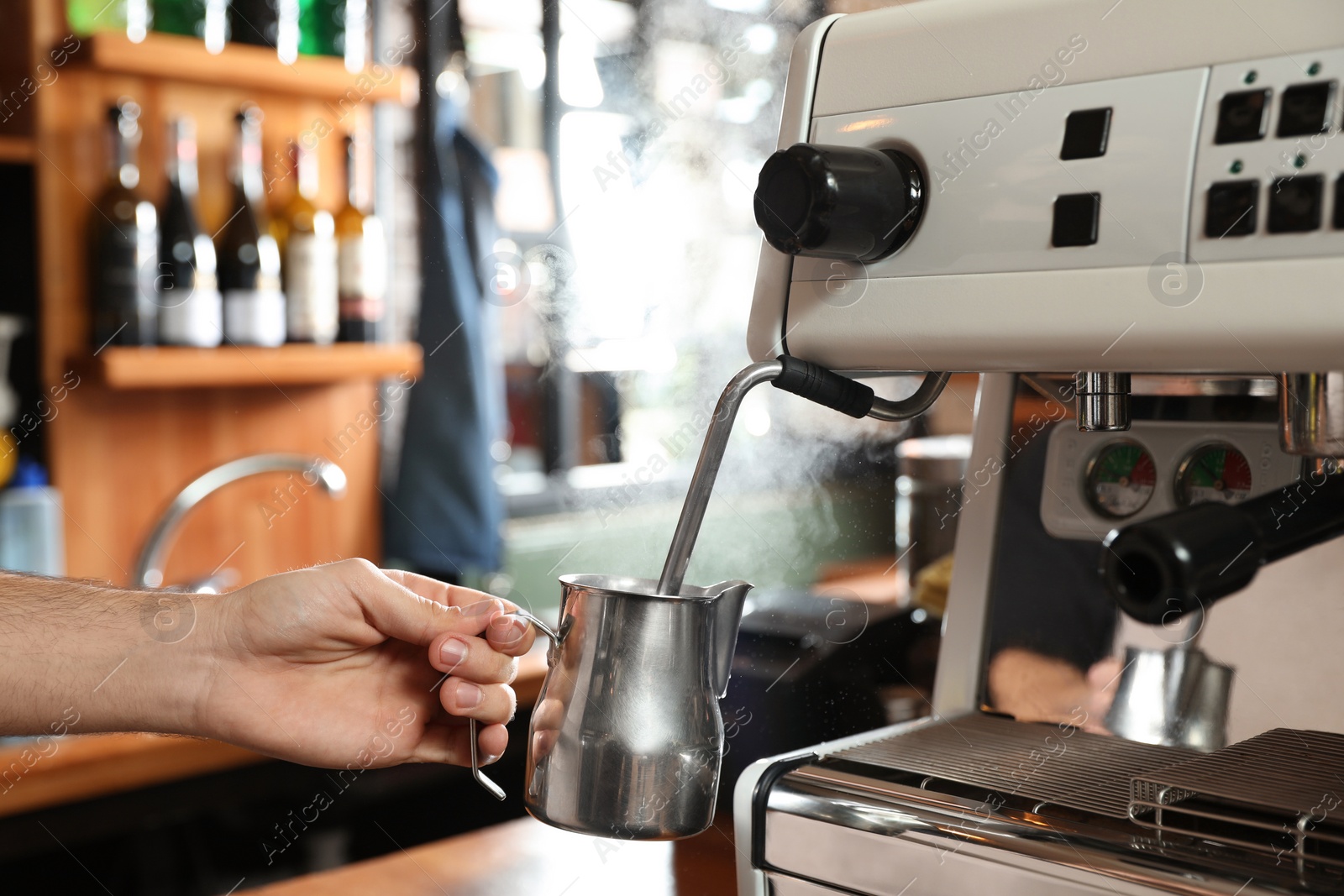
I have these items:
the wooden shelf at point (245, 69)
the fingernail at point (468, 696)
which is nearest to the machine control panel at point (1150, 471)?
the fingernail at point (468, 696)

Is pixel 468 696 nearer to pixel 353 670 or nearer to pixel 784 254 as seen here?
pixel 353 670

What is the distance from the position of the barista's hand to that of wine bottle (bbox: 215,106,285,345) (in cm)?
107

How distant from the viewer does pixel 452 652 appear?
24.5 inches

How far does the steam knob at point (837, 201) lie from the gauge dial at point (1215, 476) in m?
0.22

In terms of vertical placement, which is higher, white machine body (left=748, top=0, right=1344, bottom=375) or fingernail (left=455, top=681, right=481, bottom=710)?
white machine body (left=748, top=0, right=1344, bottom=375)

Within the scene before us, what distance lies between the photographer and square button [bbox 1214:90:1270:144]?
0.42 meters

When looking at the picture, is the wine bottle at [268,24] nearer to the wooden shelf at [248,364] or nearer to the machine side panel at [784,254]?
the wooden shelf at [248,364]

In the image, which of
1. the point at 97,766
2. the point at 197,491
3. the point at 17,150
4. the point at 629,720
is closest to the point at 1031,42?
the point at 629,720

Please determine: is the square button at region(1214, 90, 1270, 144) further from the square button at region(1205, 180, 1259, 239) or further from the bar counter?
the bar counter

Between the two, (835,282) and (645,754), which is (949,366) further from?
(645,754)

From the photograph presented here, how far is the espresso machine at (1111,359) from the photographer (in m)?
0.42

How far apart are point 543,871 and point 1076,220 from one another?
47 centimetres

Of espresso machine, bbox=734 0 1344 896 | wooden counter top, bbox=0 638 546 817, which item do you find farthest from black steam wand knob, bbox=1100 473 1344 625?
wooden counter top, bbox=0 638 546 817

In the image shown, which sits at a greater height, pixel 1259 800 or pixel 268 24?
pixel 268 24
